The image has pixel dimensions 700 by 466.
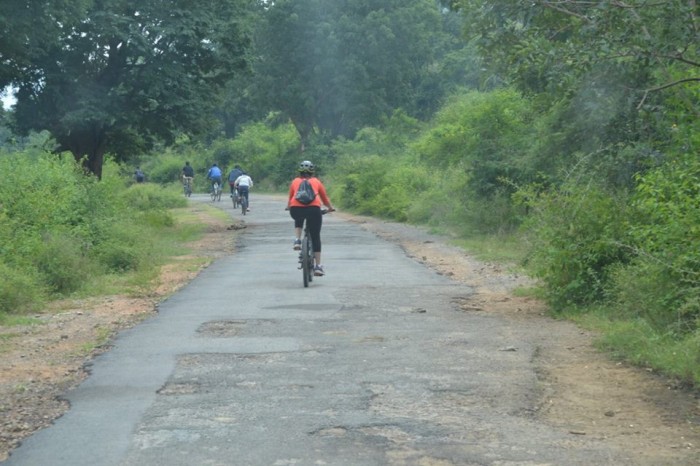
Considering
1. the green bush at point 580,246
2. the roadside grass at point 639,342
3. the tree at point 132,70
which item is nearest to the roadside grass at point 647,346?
the roadside grass at point 639,342

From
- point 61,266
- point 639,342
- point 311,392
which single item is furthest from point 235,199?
point 311,392

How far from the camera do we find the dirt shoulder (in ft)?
23.4

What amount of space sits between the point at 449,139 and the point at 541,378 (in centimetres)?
2413

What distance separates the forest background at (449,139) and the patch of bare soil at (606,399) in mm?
310

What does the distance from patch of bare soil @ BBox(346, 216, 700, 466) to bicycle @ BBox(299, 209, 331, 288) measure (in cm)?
312

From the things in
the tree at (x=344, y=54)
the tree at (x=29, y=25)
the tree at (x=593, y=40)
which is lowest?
the tree at (x=593, y=40)

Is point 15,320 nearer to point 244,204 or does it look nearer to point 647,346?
point 647,346

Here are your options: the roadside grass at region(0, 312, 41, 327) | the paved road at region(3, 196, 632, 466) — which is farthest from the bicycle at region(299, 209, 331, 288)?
the roadside grass at region(0, 312, 41, 327)

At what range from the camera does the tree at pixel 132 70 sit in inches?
1169

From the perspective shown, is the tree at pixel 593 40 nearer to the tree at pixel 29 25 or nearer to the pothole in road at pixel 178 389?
the pothole in road at pixel 178 389

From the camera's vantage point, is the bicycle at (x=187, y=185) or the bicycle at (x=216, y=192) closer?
the bicycle at (x=216, y=192)

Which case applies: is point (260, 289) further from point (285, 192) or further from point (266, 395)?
point (285, 192)

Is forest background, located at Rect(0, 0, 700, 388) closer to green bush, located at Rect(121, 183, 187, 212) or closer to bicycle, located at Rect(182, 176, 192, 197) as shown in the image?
green bush, located at Rect(121, 183, 187, 212)

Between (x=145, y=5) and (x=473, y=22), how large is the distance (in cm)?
1788
